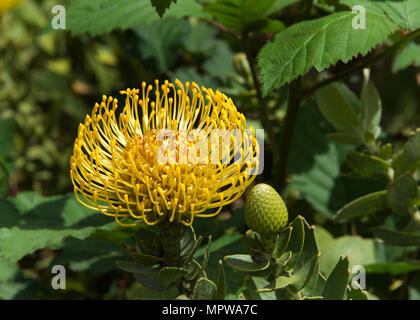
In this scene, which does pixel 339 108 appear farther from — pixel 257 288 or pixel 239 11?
pixel 257 288

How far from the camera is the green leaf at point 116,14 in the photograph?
1.25 m

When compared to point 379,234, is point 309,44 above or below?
above

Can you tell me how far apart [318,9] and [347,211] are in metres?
0.53

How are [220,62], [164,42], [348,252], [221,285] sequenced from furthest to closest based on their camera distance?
[220,62] → [164,42] → [348,252] → [221,285]

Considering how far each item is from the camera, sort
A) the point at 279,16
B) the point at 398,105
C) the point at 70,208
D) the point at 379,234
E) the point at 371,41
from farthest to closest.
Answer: the point at 398,105, the point at 279,16, the point at 70,208, the point at 379,234, the point at 371,41

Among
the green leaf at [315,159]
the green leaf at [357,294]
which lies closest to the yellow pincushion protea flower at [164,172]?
the green leaf at [357,294]

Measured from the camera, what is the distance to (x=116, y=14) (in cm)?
128

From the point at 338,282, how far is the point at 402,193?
345mm

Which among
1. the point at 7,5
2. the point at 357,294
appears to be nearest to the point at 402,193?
the point at 357,294

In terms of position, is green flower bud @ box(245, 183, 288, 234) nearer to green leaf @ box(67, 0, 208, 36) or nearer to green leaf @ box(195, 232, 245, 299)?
green leaf @ box(195, 232, 245, 299)

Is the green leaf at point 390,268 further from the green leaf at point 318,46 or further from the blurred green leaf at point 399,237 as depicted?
the green leaf at point 318,46
